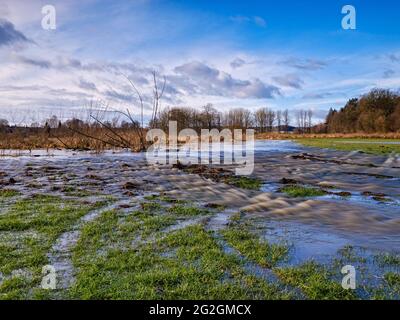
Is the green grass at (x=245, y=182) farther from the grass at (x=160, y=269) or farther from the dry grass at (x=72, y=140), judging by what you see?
the dry grass at (x=72, y=140)

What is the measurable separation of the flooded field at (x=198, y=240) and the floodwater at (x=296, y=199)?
0.13ft

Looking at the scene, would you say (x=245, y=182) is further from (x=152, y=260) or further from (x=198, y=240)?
(x=152, y=260)

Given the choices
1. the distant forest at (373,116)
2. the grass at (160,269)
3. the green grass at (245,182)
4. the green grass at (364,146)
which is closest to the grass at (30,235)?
the grass at (160,269)

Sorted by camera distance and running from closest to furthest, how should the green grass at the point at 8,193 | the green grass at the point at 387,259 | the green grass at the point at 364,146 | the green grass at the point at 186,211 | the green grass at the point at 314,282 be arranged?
the green grass at the point at 314,282
the green grass at the point at 387,259
the green grass at the point at 186,211
the green grass at the point at 8,193
the green grass at the point at 364,146

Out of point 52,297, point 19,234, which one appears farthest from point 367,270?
point 19,234

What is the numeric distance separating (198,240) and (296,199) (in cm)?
415

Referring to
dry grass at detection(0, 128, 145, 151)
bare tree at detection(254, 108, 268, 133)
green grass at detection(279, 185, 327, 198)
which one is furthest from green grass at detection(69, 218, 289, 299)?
bare tree at detection(254, 108, 268, 133)

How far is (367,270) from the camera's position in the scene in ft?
14.1

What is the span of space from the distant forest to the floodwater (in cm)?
4953

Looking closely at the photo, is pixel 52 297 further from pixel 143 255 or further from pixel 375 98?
pixel 375 98

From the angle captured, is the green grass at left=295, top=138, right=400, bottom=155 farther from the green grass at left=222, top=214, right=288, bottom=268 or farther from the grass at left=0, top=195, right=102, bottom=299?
the grass at left=0, top=195, right=102, bottom=299

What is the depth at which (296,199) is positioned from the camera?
8.81 meters

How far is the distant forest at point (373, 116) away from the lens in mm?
60250

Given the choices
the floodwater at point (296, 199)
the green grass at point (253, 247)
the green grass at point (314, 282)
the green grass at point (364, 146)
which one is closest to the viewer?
the green grass at point (314, 282)
